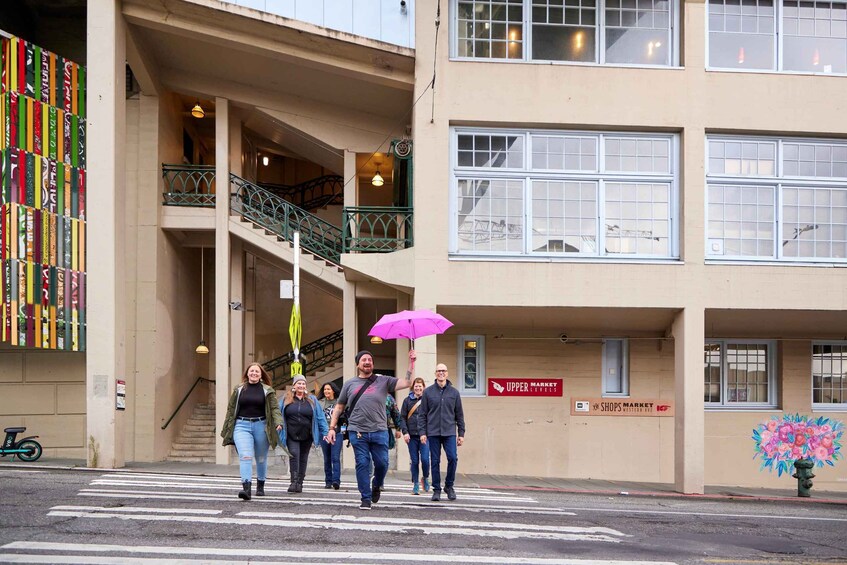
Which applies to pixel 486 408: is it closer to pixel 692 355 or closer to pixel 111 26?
pixel 692 355

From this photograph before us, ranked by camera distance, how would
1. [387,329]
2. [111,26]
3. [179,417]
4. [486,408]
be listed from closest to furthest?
[387,329] < [111,26] < [486,408] < [179,417]

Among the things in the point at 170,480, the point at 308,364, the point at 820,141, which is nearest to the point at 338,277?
the point at 308,364

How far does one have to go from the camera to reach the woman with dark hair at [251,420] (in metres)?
11.0

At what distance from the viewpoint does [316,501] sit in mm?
11250

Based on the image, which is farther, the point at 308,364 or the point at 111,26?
the point at 308,364

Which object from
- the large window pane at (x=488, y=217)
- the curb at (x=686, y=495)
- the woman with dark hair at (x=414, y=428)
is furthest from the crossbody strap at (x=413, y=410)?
the large window pane at (x=488, y=217)

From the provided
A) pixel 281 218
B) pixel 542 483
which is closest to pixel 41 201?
pixel 281 218

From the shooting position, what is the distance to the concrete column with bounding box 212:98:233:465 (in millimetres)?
20016

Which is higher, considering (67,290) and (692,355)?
(67,290)

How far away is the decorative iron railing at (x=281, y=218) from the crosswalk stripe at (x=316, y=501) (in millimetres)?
8940

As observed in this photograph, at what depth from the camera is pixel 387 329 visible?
13500mm

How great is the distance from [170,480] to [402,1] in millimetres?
9499

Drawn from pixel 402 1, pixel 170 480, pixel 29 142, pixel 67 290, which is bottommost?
pixel 170 480

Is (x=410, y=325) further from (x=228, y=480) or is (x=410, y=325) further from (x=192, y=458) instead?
(x=192, y=458)
